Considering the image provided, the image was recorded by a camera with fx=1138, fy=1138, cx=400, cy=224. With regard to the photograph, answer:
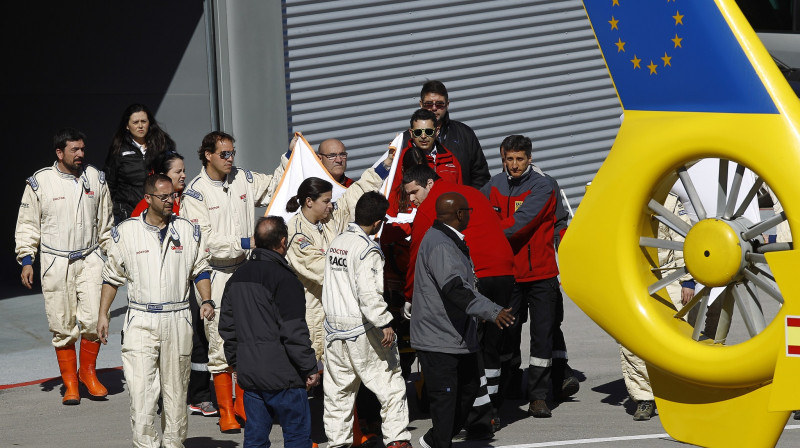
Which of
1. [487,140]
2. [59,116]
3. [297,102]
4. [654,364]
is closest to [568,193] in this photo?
[487,140]

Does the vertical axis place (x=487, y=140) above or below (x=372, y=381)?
above

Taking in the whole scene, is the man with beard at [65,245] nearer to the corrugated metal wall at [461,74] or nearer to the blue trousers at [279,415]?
the blue trousers at [279,415]

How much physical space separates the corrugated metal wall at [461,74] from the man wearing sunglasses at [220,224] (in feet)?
13.6

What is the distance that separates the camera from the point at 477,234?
716cm

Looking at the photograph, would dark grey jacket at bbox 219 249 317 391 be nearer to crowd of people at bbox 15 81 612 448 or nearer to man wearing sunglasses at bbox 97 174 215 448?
crowd of people at bbox 15 81 612 448

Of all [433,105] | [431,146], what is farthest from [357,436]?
[433,105]

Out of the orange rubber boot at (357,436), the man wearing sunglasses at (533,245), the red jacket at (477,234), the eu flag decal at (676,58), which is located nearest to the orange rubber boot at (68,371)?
the orange rubber boot at (357,436)

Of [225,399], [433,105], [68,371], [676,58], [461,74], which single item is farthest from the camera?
[461,74]

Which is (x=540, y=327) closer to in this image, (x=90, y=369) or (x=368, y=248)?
(x=368, y=248)

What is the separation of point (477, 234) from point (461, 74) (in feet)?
19.0

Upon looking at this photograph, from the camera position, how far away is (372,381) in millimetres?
6684

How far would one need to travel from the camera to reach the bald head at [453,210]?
6629 mm

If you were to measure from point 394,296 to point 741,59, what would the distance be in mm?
3908

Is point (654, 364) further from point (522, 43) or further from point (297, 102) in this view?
point (522, 43)
